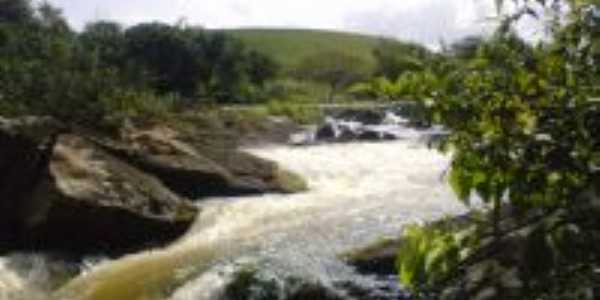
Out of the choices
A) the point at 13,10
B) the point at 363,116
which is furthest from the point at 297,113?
the point at 13,10

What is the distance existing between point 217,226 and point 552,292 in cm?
2008

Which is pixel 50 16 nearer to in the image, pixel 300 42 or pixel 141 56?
pixel 141 56

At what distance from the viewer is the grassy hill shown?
390 feet

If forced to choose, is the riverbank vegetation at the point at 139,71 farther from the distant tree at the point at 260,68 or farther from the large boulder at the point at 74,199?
the large boulder at the point at 74,199

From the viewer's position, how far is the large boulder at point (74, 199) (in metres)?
20.4

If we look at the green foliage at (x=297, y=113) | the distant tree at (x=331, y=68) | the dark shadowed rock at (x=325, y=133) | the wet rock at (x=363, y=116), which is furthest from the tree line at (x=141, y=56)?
the distant tree at (x=331, y=68)

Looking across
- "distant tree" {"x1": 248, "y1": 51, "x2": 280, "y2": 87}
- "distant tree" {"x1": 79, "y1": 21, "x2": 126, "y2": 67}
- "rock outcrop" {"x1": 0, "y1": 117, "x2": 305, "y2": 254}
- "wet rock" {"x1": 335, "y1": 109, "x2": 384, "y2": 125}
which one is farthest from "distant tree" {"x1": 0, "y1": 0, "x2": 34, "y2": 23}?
"rock outcrop" {"x1": 0, "y1": 117, "x2": 305, "y2": 254}

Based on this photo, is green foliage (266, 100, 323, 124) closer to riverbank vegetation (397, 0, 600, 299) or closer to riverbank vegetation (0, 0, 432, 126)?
riverbank vegetation (0, 0, 432, 126)

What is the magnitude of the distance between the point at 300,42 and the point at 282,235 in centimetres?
10849

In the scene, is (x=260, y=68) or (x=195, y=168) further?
(x=260, y=68)

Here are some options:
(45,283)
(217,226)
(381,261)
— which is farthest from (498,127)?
(217,226)

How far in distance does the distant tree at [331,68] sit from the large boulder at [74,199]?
66.6 meters

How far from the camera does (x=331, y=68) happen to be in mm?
96562

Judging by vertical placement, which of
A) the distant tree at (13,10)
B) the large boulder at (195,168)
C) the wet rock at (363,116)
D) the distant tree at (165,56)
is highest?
the distant tree at (13,10)
